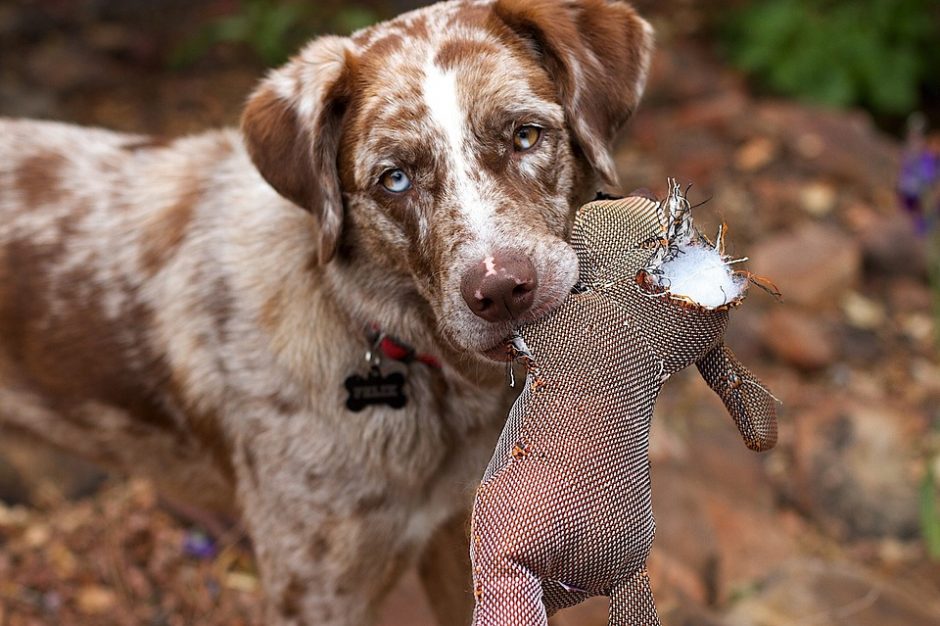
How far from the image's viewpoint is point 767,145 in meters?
6.27

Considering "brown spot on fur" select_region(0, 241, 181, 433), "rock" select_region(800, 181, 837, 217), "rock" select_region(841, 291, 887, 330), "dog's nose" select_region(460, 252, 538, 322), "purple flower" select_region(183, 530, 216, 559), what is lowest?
"rock" select_region(841, 291, 887, 330)

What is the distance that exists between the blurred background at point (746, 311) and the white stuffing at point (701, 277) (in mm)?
143

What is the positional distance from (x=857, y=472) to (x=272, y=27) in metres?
4.29

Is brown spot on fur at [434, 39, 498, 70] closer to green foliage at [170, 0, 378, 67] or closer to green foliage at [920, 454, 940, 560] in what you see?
green foliage at [920, 454, 940, 560]

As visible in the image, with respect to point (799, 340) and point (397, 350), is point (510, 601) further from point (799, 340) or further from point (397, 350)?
point (799, 340)

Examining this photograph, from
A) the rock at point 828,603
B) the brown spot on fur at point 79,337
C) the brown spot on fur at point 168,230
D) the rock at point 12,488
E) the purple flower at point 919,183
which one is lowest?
the rock at point 828,603

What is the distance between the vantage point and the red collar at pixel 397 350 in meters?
2.67

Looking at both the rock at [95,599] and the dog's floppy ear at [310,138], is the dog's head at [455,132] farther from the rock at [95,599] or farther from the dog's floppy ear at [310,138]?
the rock at [95,599]

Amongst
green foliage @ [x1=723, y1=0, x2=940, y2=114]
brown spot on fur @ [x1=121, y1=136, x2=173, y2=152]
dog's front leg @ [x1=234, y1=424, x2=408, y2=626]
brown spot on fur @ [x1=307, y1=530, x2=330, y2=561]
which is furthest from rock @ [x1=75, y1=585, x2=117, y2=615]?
green foliage @ [x1=723, y1=0, x2=940, y2=114]

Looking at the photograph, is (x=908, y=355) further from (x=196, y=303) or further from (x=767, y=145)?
(x=196, y=303)

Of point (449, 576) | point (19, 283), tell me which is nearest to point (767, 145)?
point (449, 576)

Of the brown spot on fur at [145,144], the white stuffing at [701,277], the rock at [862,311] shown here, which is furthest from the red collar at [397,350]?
the rock at [862,311]

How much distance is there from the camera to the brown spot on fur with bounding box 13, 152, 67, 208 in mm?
3227

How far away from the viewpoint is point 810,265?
5301mm
